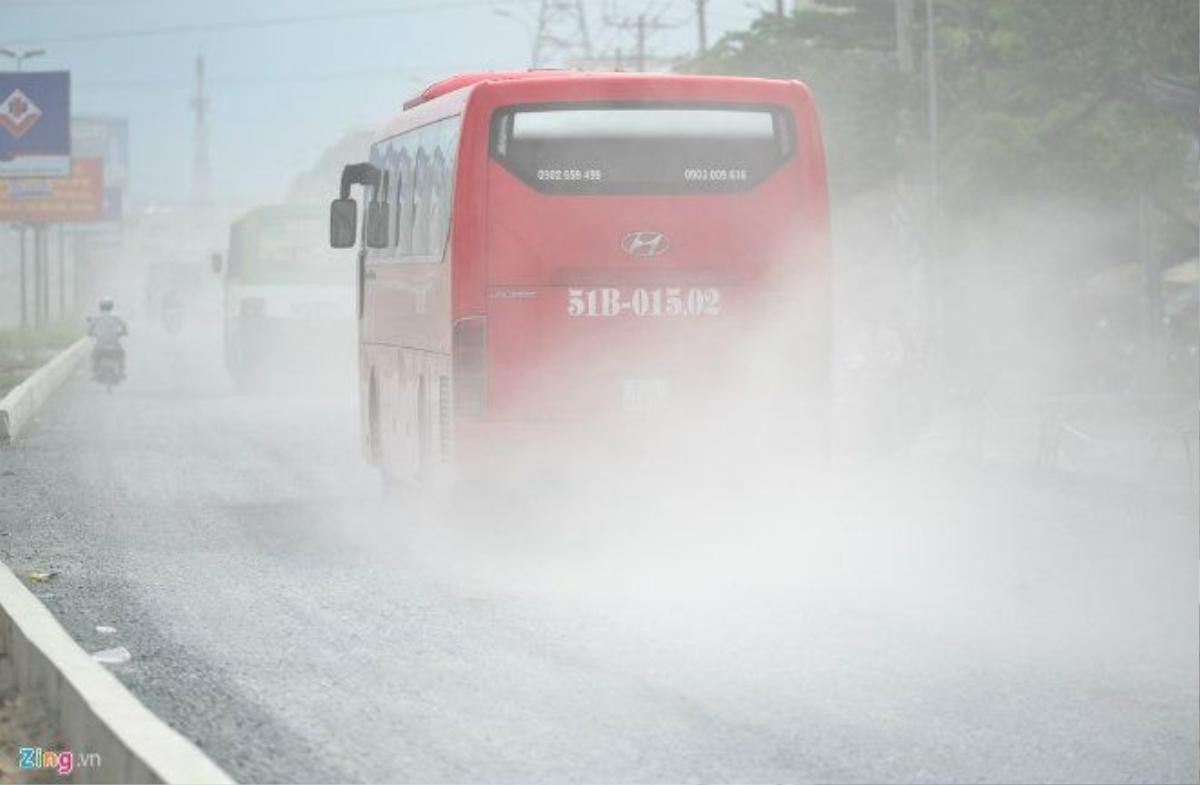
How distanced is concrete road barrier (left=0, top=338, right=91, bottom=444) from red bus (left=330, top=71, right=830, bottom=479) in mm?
12709

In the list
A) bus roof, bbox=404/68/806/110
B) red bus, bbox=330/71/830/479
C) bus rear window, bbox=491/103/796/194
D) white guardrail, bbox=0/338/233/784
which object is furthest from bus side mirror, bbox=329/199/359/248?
white guardrail, bbox=0/338/233/784

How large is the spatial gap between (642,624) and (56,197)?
73.8 meters

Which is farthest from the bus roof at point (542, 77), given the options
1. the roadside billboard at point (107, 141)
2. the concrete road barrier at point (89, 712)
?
the roadside billboard at point (107, 141)

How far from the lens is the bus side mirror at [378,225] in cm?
Result: 1981

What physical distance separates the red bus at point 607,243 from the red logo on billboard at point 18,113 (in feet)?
100

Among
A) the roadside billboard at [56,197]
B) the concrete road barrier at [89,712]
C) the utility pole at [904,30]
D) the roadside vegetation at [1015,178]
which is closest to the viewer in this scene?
the concrete road barrier at [89,712]

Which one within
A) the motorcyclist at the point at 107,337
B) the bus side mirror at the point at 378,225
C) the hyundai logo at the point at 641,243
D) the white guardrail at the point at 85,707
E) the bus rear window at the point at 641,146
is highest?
the bus rear window at the point at 641,146

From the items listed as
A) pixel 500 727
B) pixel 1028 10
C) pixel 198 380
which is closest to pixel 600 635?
pixel 500 727

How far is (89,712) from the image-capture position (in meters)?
7.89

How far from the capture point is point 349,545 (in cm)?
1662

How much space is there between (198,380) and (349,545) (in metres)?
34.3

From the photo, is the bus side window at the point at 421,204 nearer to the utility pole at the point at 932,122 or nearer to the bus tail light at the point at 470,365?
the bus tail light at the point at 470,365

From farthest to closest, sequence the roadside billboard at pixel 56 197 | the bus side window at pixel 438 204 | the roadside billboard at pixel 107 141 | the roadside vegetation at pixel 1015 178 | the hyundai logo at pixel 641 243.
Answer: the roadside billboard at pixel 107 141
the roadside billboard at pixel 56 197
the roadside vegetation at pixel 1015 178
the bus side window at pixel 438 204
the hyundai logo at pixel 641 243

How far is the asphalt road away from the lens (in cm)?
908
